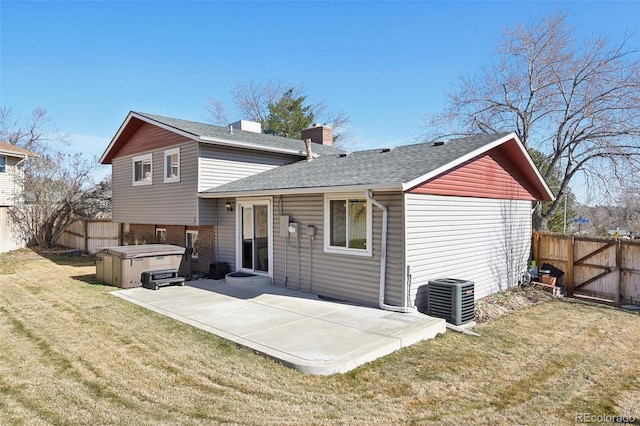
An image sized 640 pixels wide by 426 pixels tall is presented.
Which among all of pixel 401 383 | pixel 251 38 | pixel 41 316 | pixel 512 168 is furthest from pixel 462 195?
pixel 251 38

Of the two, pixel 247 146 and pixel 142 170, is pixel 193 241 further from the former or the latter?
pixel 247 146

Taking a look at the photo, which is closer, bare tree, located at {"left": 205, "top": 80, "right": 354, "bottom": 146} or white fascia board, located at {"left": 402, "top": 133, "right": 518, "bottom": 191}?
white fascia board, located at {"left": 402, "top": 133, "right": 518, "bottom": 191}

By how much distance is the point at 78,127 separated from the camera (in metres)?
26.8

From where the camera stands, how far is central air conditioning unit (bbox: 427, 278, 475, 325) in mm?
7105

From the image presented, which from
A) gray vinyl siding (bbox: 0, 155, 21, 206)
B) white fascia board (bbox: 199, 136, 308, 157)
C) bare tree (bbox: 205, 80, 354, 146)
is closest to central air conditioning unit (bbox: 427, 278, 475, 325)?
white fascia board (bbox: 199, 136, 308, 157)

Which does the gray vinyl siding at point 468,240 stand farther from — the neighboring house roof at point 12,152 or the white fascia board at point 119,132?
the neighboring house roof at point 12,152

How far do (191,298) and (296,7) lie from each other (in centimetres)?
1058

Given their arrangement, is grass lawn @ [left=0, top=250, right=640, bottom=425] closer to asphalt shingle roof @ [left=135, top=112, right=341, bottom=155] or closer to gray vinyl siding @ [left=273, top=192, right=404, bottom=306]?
gray vinyl siding @ [left=273, top=192, right=404, bottom=306]

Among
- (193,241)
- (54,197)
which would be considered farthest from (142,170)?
(54,197)

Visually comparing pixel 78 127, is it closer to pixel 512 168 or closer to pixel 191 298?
pixel 191 298

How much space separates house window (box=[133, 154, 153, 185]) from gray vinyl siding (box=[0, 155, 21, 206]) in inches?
387

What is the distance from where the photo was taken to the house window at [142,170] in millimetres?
13586

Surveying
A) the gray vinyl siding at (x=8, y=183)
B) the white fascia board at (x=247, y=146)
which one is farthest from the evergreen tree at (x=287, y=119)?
the white fascia board at (x=247, y=146)

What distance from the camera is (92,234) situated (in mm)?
18016
